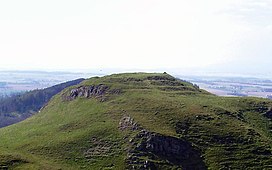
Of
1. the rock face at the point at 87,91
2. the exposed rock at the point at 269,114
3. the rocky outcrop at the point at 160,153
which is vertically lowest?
the rocky outcrop at the point at 160,153

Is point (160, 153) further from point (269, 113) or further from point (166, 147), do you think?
point (269, 113)

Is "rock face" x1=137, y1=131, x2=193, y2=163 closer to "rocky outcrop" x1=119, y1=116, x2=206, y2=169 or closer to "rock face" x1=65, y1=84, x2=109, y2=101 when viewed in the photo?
"rocky outcrop" x1=119, y1=116, x2=206, y2=169

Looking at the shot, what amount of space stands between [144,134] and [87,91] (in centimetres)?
3427

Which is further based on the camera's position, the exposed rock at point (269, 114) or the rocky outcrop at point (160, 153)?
the exposed rock at point (269, 114)

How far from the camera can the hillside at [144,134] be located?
7619cm

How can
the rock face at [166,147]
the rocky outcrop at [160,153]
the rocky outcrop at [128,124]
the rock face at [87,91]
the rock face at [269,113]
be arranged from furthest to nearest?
the rock face at [87,91] → the rock face at [269,113] → the rocky outcrop at [128,124] → the rock face at [166,147] → the rocky outcrop at [160,153]

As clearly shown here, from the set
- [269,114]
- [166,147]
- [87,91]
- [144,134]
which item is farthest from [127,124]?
[269,114]

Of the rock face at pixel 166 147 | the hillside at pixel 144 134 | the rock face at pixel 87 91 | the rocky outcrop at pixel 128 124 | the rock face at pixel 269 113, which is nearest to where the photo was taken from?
the hillside at pixel 144 134

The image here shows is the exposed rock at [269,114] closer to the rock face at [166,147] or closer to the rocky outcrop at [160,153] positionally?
the rocky outcrop at [160,153]

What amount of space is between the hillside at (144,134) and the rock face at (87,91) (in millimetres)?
638

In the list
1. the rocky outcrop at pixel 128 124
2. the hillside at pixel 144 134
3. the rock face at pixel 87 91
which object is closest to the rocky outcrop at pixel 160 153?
the hillside at pixel 144 134

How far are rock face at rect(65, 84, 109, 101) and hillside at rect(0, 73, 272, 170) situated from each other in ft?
2.09

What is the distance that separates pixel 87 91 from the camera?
4370 inches

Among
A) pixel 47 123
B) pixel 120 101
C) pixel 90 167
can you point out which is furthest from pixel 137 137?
pixel 47 123
